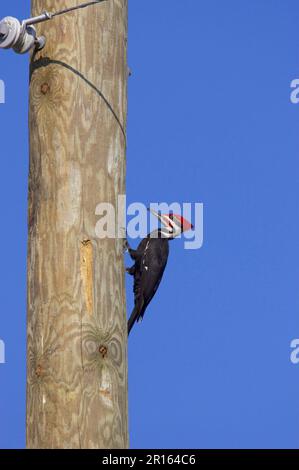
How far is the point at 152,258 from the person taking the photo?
730 centimetres

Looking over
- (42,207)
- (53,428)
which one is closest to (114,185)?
(42,207)

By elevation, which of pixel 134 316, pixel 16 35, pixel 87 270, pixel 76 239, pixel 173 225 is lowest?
pixel 134 316

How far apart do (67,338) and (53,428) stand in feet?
1.20

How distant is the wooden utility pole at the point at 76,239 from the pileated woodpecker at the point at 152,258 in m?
2.55

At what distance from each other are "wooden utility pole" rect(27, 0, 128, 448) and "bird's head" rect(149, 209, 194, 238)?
3378mm

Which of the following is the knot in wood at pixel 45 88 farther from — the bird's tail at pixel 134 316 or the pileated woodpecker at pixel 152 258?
the pileated woodpecker at pixel 152 258

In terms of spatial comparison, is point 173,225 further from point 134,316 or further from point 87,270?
point 87,270

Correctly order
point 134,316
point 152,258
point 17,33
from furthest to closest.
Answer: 1. point 152,258
2. point 134,316
3. point 17,33

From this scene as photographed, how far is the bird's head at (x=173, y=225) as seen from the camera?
7.59m

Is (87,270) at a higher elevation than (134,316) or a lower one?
higher

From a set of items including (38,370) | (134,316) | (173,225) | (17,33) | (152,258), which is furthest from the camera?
(173,225)

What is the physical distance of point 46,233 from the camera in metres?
3.94

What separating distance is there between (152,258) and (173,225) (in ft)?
1.45

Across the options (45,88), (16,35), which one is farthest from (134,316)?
(16,35)
